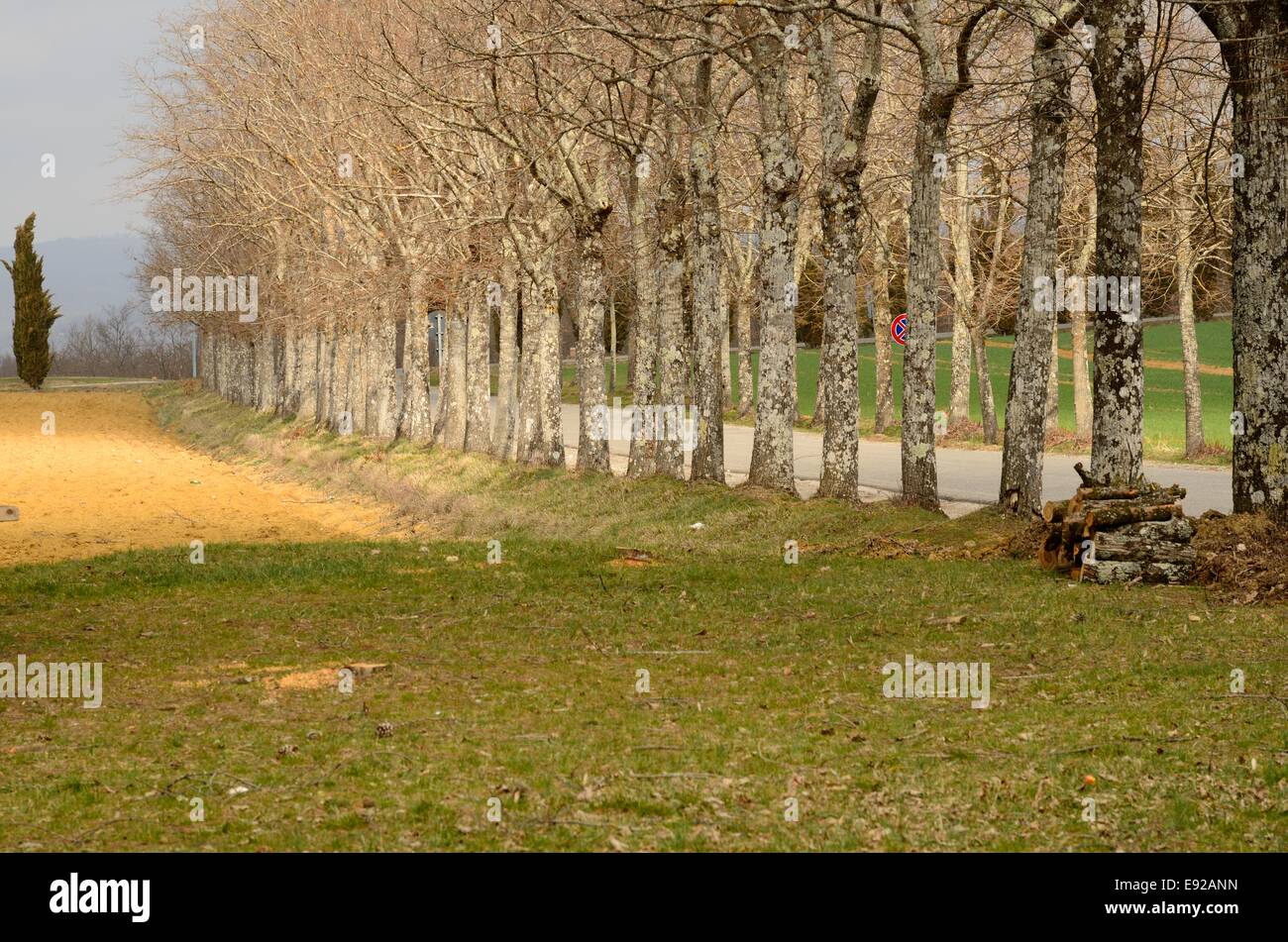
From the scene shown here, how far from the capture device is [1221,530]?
15836 mm

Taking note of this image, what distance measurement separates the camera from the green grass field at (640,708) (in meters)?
7.64

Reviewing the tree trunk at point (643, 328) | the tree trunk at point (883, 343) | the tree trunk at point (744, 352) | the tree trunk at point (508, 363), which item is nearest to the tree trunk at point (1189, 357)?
the tree trunk at point (883, 343)

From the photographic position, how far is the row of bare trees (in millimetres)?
16297

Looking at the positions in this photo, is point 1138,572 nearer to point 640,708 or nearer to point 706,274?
point 640,708

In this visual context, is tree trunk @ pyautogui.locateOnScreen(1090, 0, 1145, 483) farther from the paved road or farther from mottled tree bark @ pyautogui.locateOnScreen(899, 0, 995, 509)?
the paved road

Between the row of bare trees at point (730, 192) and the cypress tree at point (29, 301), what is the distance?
35.6m

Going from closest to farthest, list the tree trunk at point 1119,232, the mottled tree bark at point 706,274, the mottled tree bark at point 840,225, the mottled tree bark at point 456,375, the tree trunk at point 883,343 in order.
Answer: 1. the tree trunk at point 1119,232
2. the mottled tree bark at point 840,225
3. the mottled tree bark at point 706,274
4. the mottled tree bark at point 456,375
5. the tree trunk at point 883,343

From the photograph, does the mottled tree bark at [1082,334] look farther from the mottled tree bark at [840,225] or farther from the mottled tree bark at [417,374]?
the mottled tree bark at [840,225]

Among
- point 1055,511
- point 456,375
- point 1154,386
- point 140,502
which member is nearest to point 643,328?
point 456,375

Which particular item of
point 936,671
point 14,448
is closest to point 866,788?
point 936,671

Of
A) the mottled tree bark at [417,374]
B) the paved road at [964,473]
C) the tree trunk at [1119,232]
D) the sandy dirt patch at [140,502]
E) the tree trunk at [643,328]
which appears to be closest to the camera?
the tree trunk at [1119,232]

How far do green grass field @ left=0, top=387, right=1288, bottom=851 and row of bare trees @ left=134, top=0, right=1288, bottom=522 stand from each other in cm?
343

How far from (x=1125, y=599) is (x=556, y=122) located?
53.4 feet
